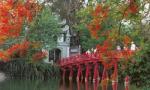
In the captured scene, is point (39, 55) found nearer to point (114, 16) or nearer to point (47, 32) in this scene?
point (47, 32)

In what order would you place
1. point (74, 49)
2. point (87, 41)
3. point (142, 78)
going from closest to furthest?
point (142, 78) → point (87, 41) → point (74, 49)

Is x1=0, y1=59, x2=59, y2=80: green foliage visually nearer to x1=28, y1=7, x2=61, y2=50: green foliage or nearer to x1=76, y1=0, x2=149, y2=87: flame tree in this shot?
x1=28, y1=7, x2=61, y2=50: green foliage

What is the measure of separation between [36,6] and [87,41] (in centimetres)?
4773

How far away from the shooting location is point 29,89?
46250 millimetres

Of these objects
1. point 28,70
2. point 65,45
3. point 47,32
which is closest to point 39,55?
point 28,70

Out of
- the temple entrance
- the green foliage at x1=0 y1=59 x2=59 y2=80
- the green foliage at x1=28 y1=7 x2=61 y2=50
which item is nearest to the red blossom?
the green foliage at x1=0 y1=59 x2=59 y2=80

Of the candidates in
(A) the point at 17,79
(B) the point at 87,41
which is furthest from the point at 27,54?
(B) the point at 87,41

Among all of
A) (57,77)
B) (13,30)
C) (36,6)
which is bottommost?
(57,77)

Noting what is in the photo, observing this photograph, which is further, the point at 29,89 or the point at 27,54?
the point at 27,54

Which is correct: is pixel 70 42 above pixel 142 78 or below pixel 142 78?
below

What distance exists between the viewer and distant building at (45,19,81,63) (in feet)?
226

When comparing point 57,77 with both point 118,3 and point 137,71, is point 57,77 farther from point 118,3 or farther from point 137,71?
point 118,3

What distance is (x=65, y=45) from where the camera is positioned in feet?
254

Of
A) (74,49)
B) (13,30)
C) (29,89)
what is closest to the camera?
(13,30)
